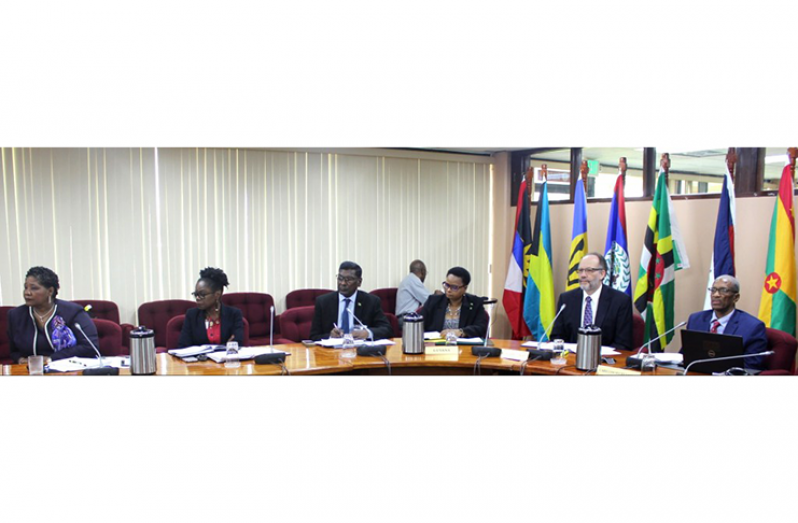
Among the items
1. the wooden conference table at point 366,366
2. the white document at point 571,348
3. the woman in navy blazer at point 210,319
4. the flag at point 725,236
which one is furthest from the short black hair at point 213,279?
the flag at point 725,236

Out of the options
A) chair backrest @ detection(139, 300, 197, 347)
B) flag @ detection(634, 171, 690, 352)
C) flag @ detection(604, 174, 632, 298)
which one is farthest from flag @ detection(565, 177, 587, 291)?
chair backrest @ detection(139, 300, 197, 347)

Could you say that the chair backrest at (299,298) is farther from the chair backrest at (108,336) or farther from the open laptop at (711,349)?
the open laptop at (711,349)

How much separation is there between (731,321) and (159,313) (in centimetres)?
412

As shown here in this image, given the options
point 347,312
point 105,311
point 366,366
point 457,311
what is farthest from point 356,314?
point 105,311

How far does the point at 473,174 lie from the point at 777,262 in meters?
3.12

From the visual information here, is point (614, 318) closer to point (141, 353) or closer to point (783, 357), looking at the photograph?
point (783, 357)

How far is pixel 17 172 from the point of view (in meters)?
4.20

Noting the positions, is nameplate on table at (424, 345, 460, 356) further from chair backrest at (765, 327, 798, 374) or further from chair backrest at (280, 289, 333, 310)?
chair backrest at (280, 289, 333, 310)

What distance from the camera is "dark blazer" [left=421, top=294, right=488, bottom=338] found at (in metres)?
3.85

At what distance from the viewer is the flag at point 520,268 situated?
524cm

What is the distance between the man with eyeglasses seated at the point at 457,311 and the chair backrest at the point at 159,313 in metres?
2.12

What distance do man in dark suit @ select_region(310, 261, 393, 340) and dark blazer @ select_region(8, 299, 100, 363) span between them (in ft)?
4.47

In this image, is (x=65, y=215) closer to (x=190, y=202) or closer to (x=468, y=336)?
(x=190, y=202)
